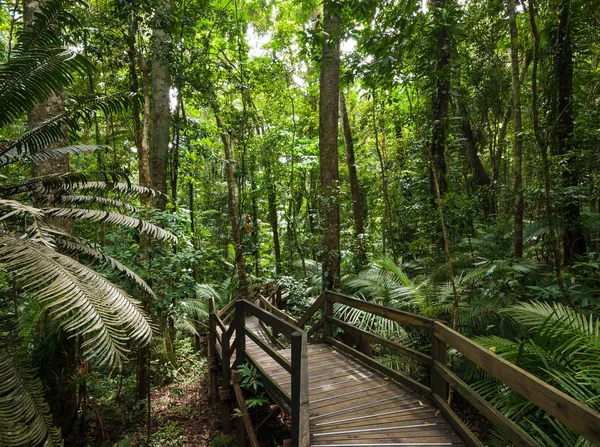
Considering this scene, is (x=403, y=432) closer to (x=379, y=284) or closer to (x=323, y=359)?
(x=323, y=359)

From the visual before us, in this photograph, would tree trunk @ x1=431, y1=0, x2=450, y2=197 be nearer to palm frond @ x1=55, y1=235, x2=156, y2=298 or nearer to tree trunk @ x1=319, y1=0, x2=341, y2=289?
tree trunk @ x1=319, y1=0, x2=341, y2=289

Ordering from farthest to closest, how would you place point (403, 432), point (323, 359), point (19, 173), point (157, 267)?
point (19, 173) < point (157, 267) < point (323, 359) < point (403, 432)

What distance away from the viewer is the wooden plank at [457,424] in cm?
258

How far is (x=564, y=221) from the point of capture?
5445mm

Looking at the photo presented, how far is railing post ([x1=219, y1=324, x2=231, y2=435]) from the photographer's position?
17.0ft

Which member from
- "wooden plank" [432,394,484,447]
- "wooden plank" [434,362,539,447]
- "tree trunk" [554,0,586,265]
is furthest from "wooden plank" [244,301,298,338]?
"tree trunk" [554,0,586,265]

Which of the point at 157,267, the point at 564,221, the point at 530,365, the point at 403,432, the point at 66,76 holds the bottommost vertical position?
the point at 403,432

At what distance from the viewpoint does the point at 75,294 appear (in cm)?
243

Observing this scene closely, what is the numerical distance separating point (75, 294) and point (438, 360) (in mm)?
3293

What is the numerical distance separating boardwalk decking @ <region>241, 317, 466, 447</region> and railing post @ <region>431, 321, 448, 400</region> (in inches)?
7.5

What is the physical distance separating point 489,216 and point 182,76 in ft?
A: 31.1

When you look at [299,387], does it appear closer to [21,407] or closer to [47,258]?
[47,258]

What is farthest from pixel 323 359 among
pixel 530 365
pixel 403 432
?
pixel 530 365

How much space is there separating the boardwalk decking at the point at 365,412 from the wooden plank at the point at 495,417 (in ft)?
1.41
